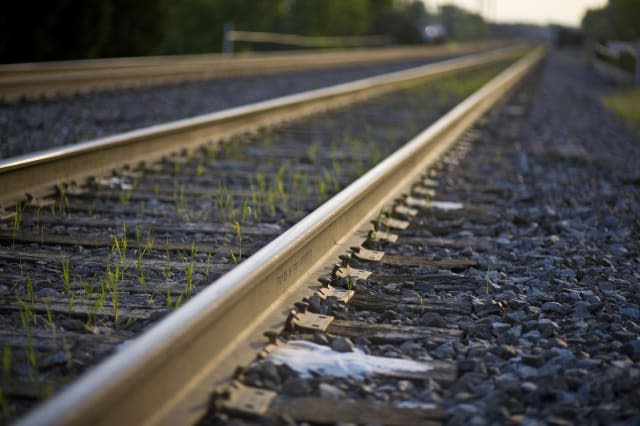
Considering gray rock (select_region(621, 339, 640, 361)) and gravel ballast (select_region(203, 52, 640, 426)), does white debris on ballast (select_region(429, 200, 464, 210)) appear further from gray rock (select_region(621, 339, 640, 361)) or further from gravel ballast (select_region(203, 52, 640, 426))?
gray rock (select_region(621, 339, 640, 361))

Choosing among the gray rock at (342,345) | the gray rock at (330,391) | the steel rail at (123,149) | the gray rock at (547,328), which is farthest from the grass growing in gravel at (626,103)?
the gray rock at (330,391)

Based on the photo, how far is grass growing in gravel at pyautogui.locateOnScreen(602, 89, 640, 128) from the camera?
42.4 ft

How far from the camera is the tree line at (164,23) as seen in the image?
14836 millimetres

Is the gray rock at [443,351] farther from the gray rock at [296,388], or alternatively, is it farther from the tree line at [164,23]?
the tree line at [164,23]

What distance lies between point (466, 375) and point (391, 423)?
1.32ft

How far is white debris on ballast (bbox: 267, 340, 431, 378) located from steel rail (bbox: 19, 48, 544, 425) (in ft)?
0.35

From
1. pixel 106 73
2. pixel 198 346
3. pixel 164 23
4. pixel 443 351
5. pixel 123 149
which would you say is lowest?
pixel 443 351

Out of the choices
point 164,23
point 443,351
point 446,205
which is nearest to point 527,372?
point 443,351

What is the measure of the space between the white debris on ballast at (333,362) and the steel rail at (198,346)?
11 centimetres

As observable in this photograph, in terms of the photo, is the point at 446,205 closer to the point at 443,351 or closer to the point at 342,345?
the point at 443,351

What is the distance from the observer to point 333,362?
2.63 metres

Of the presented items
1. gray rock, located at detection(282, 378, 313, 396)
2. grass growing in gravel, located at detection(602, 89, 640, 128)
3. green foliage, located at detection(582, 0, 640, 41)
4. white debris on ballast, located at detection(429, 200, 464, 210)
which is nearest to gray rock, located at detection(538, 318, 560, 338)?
gray rock, located at detection(282, 378, 313, 396)

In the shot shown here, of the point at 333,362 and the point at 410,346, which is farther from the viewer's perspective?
the point at 410,346

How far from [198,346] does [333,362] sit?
0.48m
